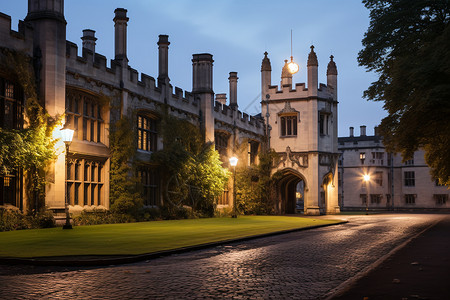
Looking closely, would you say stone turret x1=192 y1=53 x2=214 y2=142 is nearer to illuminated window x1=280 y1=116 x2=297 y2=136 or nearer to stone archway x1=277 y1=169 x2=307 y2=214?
illuminated window x1=280 y1=116 x2=297 y2=136

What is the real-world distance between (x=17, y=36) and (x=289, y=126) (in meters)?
26.8

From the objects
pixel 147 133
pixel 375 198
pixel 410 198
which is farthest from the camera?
pixel 375 198

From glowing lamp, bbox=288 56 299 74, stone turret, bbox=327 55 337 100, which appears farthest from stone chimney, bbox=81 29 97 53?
stone turret, bbox=327 55 337 100

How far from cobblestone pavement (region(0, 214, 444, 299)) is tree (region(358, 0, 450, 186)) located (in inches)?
304

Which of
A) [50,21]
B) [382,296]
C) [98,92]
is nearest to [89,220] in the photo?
[98,92]

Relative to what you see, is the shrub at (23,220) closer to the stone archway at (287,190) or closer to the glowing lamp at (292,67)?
the stone archway at (287,190)

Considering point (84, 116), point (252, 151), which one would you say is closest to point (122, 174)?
point (84, 116)

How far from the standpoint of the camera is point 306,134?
4069cm

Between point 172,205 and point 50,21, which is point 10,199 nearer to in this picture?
point 50,21

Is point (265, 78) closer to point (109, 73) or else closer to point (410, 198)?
point (109, 73)

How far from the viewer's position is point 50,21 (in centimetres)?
1889

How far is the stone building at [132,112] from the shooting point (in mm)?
18656

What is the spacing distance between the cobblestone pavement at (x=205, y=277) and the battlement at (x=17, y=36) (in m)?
11.1

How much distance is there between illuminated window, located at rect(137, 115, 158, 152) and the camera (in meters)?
25.5
